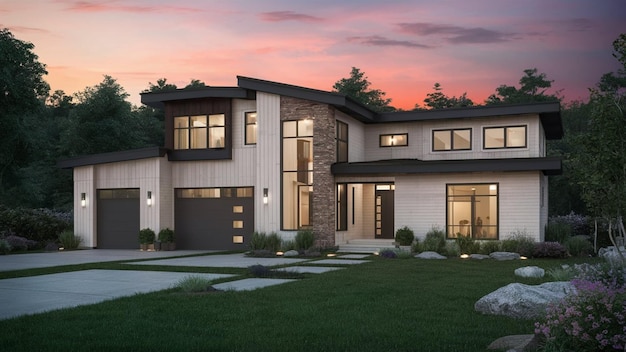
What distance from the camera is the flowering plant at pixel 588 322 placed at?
6.09 metres

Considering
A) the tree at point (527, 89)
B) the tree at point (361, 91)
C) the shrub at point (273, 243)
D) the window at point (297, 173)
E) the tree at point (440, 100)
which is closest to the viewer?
the shrub at point (273, 243)

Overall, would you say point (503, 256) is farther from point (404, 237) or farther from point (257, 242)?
point (257, 242)

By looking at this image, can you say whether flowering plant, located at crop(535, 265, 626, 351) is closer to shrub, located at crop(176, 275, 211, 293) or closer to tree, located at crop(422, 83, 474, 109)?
shrub, located at crop(176, 275, 211, 293)

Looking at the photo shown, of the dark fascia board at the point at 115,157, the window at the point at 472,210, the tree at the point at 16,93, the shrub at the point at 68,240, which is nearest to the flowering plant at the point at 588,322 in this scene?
the window at the point at 472,210

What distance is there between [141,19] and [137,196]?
8.29 meters

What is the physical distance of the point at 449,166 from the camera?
2370 centimetres

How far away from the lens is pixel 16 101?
3225 cm

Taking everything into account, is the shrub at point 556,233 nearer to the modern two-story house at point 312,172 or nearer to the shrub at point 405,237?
the modern two-story house at point 312,172

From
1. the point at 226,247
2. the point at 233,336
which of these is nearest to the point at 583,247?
the point at 226,247

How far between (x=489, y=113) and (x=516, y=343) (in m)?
20.2

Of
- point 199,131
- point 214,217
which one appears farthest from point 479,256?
point 199,131

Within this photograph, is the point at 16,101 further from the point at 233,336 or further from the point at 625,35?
the point at 625,35

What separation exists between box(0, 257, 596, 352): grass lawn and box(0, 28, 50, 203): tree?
2340cm

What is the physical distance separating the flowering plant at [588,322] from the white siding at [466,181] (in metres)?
17.1
